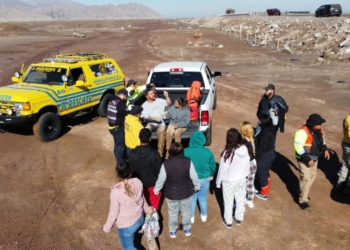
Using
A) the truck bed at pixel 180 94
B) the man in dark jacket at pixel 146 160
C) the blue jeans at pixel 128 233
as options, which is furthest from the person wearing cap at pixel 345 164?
the blue jeans at pixel 128 233

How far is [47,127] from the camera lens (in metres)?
8.91

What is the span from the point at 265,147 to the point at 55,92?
603 centimetres

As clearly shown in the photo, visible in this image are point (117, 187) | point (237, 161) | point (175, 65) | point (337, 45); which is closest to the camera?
point (117, 187)

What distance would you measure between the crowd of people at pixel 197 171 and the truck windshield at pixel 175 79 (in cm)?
274

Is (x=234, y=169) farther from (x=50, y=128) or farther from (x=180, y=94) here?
(x=50, y=128)

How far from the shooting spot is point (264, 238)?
4.98 metres

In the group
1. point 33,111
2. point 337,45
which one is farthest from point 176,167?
point 337,45

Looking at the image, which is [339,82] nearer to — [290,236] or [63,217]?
[290,236]

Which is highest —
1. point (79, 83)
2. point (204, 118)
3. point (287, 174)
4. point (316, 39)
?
point (316, 39)

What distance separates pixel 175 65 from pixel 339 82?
1010 cm

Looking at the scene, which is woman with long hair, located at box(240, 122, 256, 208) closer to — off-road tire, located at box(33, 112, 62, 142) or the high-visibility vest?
the high-visibility vest

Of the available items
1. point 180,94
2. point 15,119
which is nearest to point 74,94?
point 15,119

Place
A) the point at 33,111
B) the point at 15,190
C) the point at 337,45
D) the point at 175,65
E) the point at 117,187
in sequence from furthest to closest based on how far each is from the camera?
the point at 337,45
the point at 175,65
the point at 33,111
the point at 15,190
the point at 117,187

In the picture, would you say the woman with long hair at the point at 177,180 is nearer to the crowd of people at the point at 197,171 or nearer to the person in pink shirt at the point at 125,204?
the crowd of people at the point at 197,171
